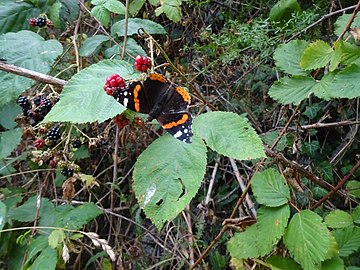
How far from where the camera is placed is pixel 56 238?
140 cm

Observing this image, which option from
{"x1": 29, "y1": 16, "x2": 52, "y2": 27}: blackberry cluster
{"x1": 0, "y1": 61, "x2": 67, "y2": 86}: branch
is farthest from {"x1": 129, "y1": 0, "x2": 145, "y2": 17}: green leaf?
{"x1": 0, "y1": 61, "x2": 67, "y2": 86}: branch

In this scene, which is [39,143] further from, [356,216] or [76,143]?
[356,216]

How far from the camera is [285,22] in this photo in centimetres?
154

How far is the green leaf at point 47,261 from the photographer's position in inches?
54.4

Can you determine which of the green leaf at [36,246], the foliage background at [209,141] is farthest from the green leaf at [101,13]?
the green leaf at [36,246]

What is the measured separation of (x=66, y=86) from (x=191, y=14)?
126cm

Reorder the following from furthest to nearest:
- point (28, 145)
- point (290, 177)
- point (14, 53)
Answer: point (28, 145) < point (14, 53) < point (290, 177)

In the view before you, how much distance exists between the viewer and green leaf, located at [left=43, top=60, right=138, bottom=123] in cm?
88

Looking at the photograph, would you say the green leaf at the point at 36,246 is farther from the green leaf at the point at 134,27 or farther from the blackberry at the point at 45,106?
the green leaf at the point at 134,27

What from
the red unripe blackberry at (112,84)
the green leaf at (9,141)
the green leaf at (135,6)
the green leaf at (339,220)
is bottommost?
the green leaf at (9,141)

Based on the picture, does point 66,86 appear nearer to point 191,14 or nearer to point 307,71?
point 307,71

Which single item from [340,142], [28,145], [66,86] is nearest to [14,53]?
[66,86]

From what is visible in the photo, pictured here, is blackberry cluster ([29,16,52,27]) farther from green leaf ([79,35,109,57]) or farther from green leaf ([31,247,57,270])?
green leaf ([31,247,57,270])

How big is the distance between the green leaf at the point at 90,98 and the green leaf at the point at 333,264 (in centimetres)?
65
